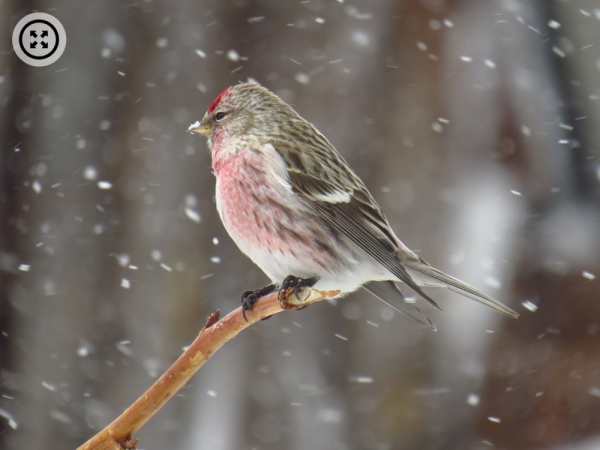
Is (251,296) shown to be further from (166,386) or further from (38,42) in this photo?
(38,42)

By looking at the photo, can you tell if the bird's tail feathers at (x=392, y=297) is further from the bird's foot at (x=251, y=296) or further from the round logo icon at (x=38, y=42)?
the round logo icon at (x=38, y=42)

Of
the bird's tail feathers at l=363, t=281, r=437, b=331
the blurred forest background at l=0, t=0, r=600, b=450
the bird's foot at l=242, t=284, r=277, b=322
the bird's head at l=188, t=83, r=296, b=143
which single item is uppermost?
the bird's head at l=188, t=83, r=296, b=143

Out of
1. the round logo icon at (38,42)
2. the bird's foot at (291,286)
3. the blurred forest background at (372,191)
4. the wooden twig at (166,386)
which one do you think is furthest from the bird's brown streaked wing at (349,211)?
the blurred forest background at (372,191)

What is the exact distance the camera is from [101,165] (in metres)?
3.42

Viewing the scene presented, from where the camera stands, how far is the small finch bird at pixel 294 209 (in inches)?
55.6

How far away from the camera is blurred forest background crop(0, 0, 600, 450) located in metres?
3.32

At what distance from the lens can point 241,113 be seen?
152cm

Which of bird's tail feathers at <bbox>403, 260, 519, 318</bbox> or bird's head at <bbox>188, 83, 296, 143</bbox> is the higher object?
bird's head at <bbox>188, 83, 296, 143</bbox>

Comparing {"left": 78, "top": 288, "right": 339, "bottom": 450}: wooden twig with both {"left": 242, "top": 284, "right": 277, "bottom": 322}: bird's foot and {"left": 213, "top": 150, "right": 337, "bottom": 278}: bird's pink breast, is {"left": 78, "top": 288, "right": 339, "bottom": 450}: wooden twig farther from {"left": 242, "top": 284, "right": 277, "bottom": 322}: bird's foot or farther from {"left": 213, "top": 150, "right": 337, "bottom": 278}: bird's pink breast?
{"left": 213, "top": 150, "right": 337, "bottom": 278}: bird's pink breast

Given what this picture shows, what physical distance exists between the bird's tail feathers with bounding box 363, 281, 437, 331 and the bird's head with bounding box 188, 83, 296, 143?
0.45m

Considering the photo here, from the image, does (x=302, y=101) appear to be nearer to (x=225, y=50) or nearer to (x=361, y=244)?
(x=225, y=50)

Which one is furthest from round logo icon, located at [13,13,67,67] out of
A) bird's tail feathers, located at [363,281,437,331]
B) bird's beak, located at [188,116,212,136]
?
bird's tail feathers, located at [363,281,437,331]

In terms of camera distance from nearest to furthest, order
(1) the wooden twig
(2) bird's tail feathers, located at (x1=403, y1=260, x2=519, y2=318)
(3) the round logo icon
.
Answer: (1) the wooden twig, (2) bird's tail feathers, located at (x1=403, y1=260, x2=519, y2=318), (3) the round logo icon

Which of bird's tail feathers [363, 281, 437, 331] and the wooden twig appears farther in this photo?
bird's tail feathers [363, 281, 437, 331]
